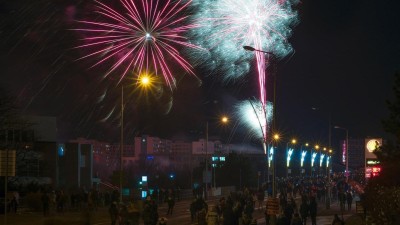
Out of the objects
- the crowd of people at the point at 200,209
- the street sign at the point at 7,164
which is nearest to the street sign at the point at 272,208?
the crowd of people at the point at 200,209

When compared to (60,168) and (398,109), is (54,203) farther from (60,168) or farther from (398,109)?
(60,168)

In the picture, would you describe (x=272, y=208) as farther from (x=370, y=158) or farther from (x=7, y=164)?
(x=370, y=158)

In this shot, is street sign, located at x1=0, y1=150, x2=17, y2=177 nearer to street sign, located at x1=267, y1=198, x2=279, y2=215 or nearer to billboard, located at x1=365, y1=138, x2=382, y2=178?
street sign, located at x1=267, y1=198, x2=279, y2=215

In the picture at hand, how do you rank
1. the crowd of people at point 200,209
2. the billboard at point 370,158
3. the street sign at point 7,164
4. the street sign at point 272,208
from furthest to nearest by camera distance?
the billboard at point 370,158 → the street sign at point 272,208 → the crowd of people at point 200,209 → the street sign at point 7,164

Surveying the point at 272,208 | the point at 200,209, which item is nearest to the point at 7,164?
the point at 272,208

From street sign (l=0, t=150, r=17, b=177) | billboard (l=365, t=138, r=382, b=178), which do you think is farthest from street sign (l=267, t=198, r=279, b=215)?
billboard (l=365, t=138, r=382, b=178)

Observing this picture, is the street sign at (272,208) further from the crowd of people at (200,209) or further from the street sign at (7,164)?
the street sign at (7,164)

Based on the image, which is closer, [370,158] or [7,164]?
[7,164]

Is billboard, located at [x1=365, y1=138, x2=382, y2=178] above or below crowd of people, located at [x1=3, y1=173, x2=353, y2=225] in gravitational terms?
above

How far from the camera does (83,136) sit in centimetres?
13138

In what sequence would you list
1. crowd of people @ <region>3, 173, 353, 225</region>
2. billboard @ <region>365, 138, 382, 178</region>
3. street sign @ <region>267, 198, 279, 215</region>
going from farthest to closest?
billboard @ <region>365, 138, 382, 178</region> < street sign @ <region>267, 198, 279, 215</region> < crowd of people @ <region>3, 173, 353, 225</region>

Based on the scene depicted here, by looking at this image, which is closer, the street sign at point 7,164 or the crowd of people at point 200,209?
the street sign at point 7,164

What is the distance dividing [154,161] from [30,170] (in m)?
69.4

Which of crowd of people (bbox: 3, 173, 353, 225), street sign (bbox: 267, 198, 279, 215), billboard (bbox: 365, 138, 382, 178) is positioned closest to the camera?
crowd of people (bbox: 3, 173, 353, 225)
